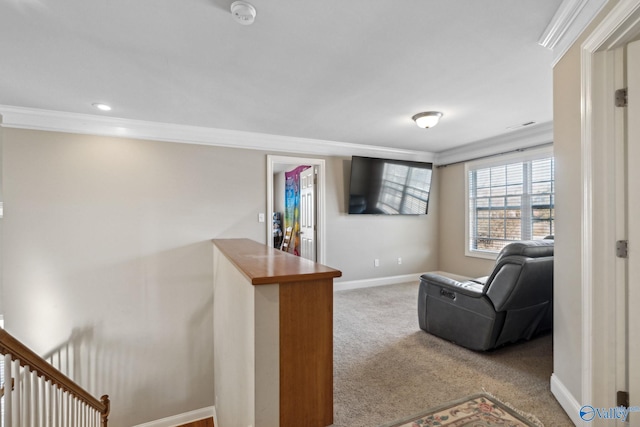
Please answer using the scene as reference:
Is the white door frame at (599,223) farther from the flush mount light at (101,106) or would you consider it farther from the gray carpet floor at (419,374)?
the flush mount light at (101,106)

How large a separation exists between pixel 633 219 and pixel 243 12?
7.08 feet

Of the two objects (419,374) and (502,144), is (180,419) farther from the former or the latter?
(502,144)

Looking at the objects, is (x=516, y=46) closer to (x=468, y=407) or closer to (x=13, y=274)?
(x=468, y=407)

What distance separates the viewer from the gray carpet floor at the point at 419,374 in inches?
66.2

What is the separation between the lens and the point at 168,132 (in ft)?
11.8

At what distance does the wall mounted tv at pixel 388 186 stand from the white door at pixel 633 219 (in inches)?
132

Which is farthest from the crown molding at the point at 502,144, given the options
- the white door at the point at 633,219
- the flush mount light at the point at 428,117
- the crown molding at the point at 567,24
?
the white door at the point at 633,219

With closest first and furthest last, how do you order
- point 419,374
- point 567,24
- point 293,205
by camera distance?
point 567,24 → point 419,374 → point 293,205

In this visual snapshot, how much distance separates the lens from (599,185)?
1347 millimetres

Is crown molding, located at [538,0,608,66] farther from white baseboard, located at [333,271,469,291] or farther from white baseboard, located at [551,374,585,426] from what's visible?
white baseboard, located at [333,271,469,291]

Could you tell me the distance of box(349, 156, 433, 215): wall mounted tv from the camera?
460 centimetres

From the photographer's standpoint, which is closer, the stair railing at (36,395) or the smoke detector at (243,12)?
the stair railing at (36,395)

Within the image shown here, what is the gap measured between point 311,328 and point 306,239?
388 centimetres

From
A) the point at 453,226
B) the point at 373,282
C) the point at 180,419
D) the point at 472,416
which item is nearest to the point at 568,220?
the point at 472,416
